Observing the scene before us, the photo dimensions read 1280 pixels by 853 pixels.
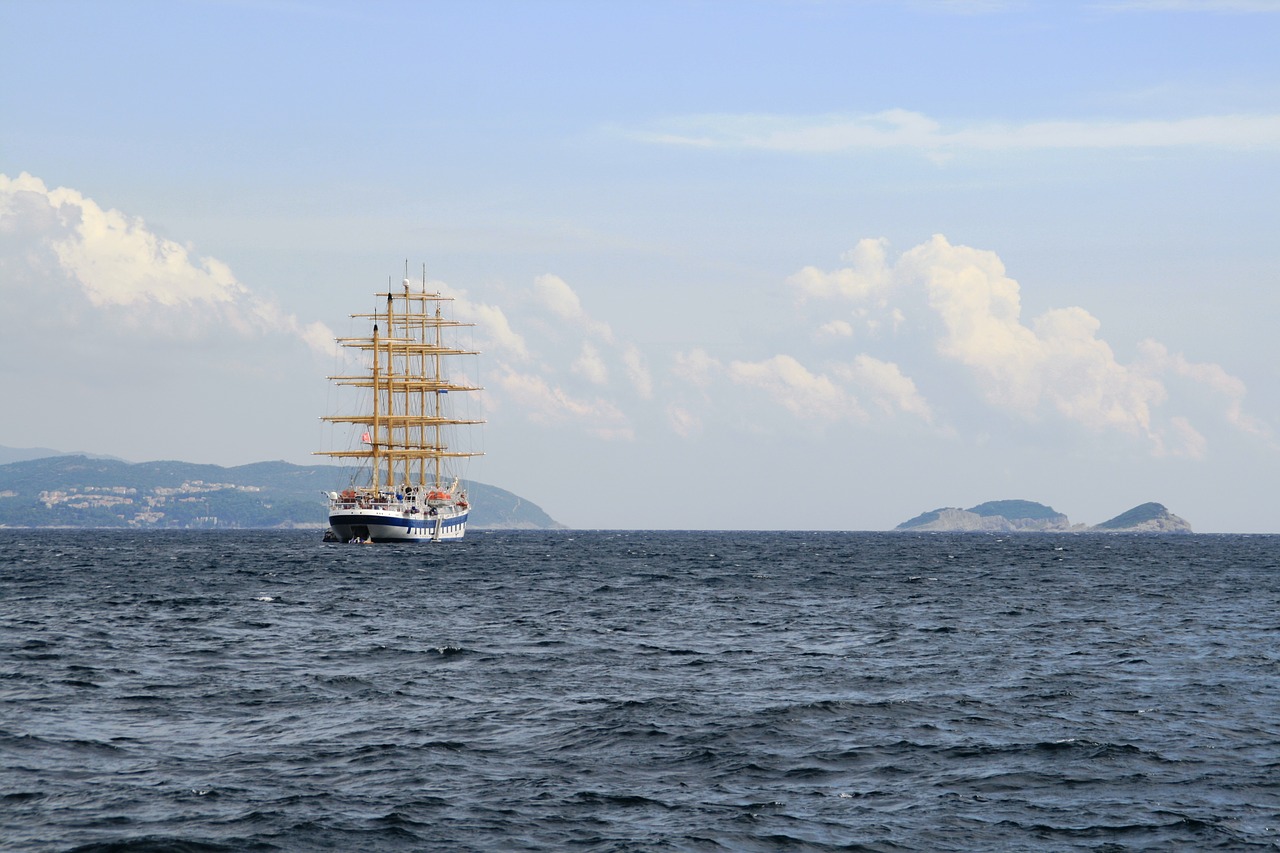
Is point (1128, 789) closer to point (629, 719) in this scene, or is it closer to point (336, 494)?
point (629, 719)

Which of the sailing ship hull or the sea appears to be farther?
the sailing ship hull

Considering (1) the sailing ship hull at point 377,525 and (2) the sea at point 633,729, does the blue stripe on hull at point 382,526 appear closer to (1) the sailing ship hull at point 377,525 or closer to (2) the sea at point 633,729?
(1) the sailing ship hull at point 377,525

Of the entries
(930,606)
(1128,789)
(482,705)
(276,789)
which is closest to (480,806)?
(276,789)

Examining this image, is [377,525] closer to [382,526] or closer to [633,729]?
[382,526]

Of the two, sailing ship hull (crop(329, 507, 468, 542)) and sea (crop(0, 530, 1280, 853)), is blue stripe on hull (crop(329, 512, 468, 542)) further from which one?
sea (crop(0, 530, 1280, 853))

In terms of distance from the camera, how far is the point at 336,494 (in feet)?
556

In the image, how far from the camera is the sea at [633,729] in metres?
22.3

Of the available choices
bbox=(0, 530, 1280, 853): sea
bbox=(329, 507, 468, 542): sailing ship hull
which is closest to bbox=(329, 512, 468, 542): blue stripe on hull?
bbox=(329, 507, 468, 542): sailing ship hull

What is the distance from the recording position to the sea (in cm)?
2231

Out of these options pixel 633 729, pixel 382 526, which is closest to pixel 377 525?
pixel 382 526

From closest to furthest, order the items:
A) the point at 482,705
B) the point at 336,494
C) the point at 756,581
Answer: the point at 482,705
the point at 756,581
the point at 336,494

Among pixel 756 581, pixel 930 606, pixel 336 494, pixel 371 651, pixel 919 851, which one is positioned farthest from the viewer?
→ pixel 336 494

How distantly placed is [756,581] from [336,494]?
91861mm

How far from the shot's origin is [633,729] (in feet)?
99.1
